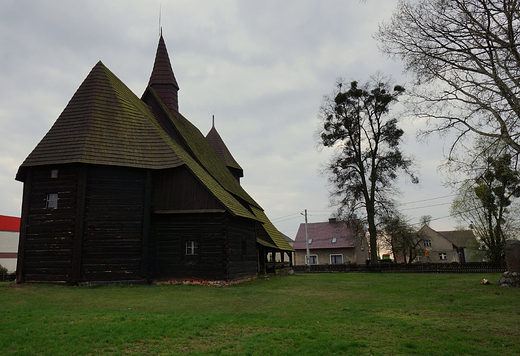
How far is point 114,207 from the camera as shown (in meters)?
15.8

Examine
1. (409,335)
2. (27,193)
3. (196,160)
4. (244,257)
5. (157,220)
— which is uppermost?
(196,160)

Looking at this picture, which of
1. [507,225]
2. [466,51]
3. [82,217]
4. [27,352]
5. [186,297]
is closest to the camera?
[27,352]

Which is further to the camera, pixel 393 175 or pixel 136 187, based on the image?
pixel 393 175

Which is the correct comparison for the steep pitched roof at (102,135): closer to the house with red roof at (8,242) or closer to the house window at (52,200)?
the house window at (52,200)

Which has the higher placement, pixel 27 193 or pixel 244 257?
pixel 27 193

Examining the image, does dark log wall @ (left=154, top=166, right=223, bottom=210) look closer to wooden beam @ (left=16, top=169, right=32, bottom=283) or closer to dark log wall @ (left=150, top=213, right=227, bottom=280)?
dark log wall @ (left=150, top=213, right=227, bottom=280)

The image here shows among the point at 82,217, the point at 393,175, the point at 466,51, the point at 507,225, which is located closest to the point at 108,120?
the point at 82,217

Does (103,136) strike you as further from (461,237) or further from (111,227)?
(461,237)

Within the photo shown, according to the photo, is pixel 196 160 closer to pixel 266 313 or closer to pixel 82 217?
pixel 82 217

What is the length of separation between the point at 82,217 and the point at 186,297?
20.0 ft

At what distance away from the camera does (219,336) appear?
282 inches

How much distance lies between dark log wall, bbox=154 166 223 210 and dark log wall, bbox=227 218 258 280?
1.86 metres

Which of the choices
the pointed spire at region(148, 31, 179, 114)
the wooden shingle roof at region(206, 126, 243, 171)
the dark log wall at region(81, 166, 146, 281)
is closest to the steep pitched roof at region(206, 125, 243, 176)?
the wooden shingle roof at region(206, 126, 243, 171)

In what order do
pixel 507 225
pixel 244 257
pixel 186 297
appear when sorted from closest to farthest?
pixel 186 297 → pixel 244 257 → pixel 507 225
